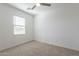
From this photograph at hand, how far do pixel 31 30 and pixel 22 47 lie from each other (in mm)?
560

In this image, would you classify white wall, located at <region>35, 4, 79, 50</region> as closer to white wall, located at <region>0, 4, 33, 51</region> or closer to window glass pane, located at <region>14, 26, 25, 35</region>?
white wall, located at <region>0, 4, 33, 51</region>

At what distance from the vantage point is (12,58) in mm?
1644

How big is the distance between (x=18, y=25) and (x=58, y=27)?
1.20 m

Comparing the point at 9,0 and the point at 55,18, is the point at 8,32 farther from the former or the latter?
the point at 55,18

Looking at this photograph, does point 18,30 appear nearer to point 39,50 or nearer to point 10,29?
point 10,29

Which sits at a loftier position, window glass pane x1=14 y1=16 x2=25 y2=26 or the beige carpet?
window glass pane x1=14 y1=16 x2=25 y2=26

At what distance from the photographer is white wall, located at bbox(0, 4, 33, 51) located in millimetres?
2441

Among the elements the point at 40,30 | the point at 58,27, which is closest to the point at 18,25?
the point at 40,30

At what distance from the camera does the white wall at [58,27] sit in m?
2.57

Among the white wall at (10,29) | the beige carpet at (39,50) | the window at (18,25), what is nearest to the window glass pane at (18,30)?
the window at (18,25)

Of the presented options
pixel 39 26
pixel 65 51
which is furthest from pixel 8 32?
pixel 65 51

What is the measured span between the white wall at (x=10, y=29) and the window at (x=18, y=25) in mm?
109

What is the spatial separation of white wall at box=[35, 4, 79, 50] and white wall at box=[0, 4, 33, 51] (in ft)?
0.80

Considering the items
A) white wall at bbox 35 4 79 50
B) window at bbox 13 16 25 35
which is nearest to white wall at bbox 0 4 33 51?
window at bbox 13 16 25 35
